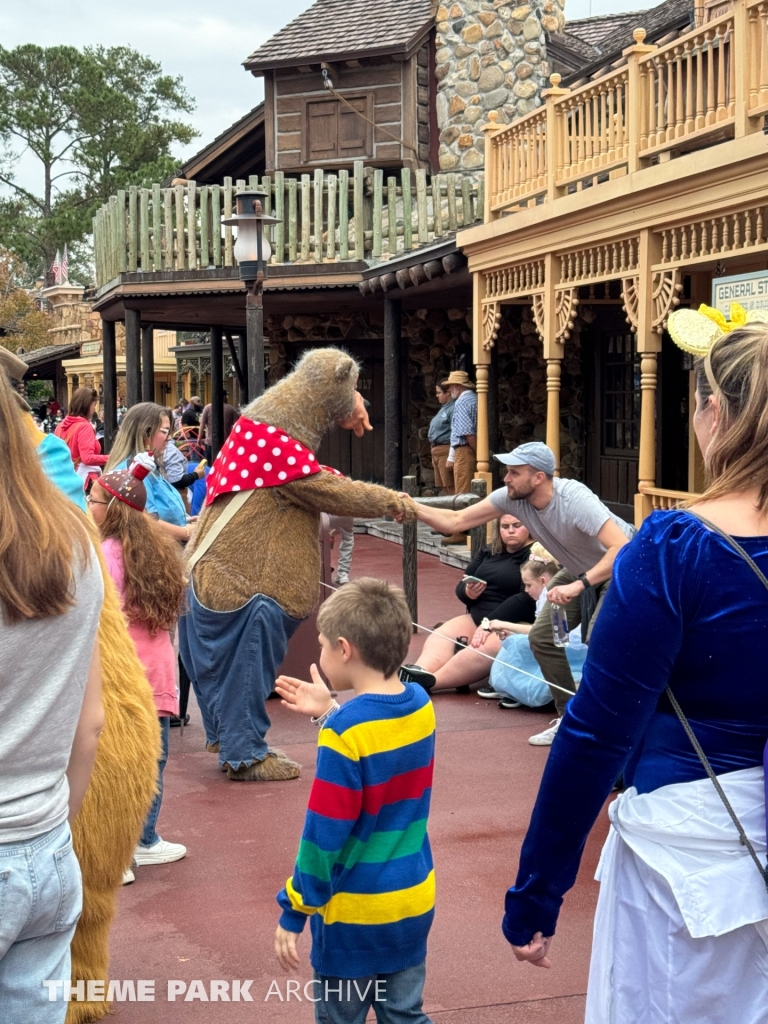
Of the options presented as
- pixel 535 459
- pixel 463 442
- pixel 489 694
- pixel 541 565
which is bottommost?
pixel 489 694

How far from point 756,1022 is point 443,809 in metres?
3.50

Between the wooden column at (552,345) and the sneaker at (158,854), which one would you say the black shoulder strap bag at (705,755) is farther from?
the wooden column at (552,345)

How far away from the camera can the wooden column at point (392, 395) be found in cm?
1548

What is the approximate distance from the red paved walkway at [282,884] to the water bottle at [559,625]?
59 cm

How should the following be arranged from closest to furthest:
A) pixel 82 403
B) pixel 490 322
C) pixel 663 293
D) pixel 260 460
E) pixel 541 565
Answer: pixel 260 460 → pixel 541 565 → pixel 663 293 → pixel 82 403 → pixel 490 322

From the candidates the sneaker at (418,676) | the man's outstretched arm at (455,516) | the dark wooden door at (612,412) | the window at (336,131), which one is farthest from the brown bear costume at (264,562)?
the window at (336,131)

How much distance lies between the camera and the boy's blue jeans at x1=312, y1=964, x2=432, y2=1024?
281 centimetres

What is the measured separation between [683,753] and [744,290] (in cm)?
685

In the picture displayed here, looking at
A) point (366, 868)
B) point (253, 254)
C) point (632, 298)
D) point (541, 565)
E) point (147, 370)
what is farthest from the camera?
point (147, 370)

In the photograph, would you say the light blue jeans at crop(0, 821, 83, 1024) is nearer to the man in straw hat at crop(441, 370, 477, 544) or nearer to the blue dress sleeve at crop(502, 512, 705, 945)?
the blue dress sleeve at crop(502, 512, 705, 945)

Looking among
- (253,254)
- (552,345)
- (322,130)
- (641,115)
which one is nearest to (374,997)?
(641,115)

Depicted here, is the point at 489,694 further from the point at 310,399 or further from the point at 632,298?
the point at 632,298

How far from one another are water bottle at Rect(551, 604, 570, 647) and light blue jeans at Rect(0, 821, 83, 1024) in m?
4.26

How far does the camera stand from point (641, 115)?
978 cm
